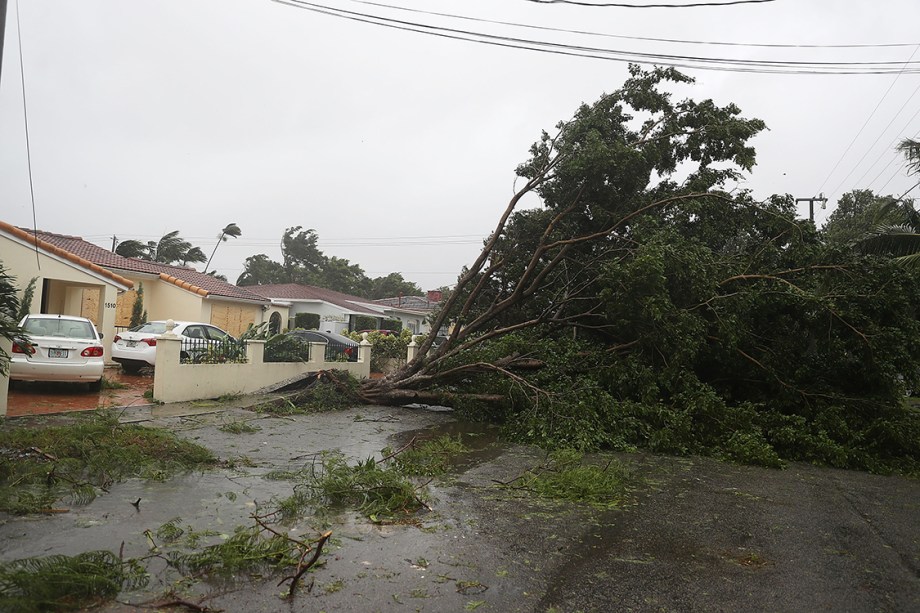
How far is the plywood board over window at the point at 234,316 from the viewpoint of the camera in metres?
24.0

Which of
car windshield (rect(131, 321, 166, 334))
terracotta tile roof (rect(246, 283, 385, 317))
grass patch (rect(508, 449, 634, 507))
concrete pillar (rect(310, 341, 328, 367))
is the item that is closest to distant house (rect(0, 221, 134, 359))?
car windshield (rect(131, 321, 166, 334))

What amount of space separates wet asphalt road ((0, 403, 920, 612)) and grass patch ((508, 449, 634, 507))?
24 cm

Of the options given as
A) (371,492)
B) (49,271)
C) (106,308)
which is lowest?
(371,492)

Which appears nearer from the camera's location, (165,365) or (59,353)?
(59,353)

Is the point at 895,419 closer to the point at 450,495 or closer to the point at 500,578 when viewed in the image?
the point at 450,495

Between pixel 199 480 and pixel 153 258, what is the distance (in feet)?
132

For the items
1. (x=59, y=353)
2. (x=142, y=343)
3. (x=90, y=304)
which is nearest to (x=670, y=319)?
(x=59, y=353)

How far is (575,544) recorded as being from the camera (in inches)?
197

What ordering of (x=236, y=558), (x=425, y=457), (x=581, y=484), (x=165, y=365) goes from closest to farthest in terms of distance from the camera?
1. (x=236, y=558)
2. (x=581, y=484)
3. (x=425, y=457)
4. (x=165, y=365)

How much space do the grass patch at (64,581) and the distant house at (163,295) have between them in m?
18.1

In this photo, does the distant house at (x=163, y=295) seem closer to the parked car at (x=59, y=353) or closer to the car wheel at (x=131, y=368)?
the car wheel at (x=131, y=368)

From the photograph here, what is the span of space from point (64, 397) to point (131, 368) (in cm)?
414

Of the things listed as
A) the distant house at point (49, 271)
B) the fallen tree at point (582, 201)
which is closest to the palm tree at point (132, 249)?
the distant house at point (49, 271)

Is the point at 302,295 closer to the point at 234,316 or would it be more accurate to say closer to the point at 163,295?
the point at 234,316
